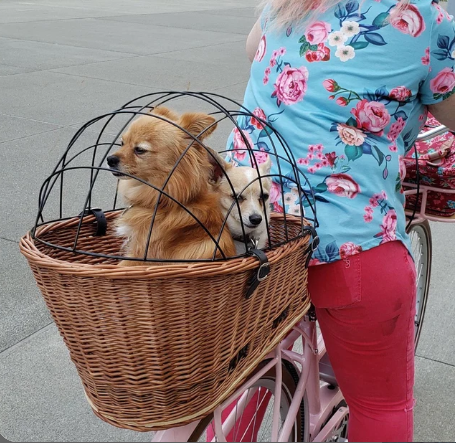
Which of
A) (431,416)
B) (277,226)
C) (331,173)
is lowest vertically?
(431,416)

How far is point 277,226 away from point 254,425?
974 mm

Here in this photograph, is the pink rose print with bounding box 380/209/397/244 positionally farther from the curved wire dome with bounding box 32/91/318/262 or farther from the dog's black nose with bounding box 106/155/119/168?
the dog's black nose with bounding box 106/155/119/168

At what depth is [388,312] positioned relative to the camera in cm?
203

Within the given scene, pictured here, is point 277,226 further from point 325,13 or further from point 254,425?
point 254,425

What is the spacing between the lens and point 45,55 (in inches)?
470

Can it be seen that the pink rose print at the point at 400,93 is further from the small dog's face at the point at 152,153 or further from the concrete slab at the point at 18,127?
the concrete slab at the point at 18,127

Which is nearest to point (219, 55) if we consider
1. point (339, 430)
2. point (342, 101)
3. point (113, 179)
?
point (113, 179)

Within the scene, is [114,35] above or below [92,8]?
above

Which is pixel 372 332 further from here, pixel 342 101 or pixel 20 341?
pixel 20 341

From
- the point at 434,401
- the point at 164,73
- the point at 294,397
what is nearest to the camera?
the point at 294,397

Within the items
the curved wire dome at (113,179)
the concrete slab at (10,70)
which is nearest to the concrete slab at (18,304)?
the curved wire dome at (113,179)

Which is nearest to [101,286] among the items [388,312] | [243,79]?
[388,312]

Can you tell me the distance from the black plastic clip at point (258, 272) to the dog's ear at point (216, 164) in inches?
12.0

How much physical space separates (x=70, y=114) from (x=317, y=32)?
6.98 meters
